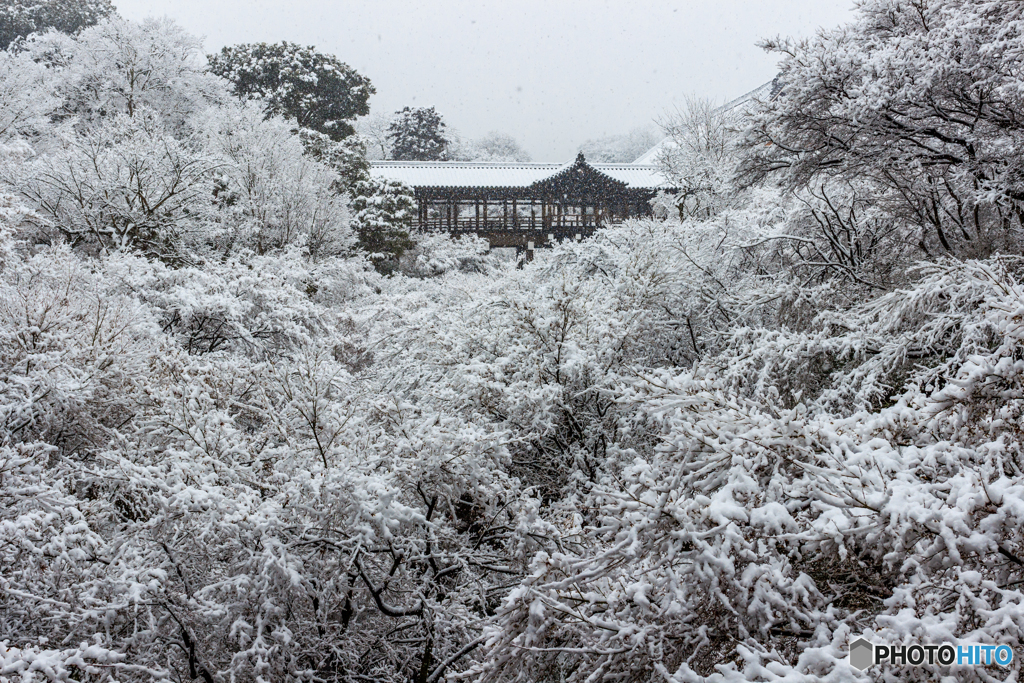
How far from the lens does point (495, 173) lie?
27047mm

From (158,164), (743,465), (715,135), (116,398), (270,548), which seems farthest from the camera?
(715,135)

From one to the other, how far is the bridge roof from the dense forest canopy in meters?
13.6

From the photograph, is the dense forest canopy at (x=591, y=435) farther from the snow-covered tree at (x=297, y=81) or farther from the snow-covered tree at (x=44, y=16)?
the snow-covered tree at (x=44, y=16)

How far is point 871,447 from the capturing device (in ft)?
8.47

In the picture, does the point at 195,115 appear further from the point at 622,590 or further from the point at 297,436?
the point at 622,590

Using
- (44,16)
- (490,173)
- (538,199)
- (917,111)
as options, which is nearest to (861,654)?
A: (917,111)

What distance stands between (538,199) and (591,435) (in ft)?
62.0

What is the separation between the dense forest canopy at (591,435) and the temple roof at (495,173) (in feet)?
44.3

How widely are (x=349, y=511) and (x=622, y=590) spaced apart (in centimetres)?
164

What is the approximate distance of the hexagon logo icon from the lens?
2.00 meters

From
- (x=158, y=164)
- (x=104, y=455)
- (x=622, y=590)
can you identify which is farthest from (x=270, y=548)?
(x=158, y=164)

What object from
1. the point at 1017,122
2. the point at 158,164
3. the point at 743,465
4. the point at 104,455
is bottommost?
the point at 104,455

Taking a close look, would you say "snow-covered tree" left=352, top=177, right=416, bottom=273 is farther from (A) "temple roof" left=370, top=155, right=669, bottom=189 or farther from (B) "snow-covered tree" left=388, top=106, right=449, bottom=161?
(B) "snow-covered tree" left=388, top=106, right=449, bottom=161

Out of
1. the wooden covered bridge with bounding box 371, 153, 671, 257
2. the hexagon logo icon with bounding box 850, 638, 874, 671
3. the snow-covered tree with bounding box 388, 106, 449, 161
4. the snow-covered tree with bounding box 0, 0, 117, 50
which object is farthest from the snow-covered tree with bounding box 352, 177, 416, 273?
the snow-covered tree with bounding box 388, 106, 449, 161
